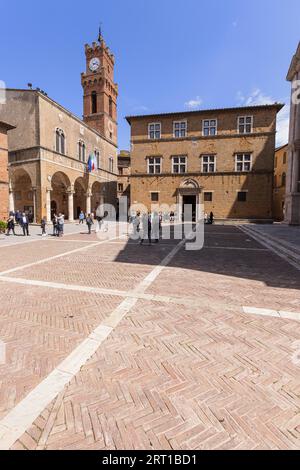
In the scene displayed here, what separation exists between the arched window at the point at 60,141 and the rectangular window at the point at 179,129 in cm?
1355

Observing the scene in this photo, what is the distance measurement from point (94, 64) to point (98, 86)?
387 cm

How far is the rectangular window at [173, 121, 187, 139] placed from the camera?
1184 inches

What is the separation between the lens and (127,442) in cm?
216

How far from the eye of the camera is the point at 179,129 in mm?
30281

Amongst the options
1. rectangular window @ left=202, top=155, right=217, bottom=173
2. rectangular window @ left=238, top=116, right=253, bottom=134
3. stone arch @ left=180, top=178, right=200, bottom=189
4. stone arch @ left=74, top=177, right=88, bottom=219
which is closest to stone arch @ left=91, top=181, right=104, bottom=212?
stone arch @ left=74, top=177, right=88, bottom=219

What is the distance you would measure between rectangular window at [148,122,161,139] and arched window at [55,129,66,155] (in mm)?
10578

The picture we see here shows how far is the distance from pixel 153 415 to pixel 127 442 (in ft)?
1.24

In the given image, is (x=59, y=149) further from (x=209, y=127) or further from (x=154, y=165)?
(x=209, y=127)

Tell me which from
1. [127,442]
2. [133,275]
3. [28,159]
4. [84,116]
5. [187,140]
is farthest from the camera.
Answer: [84,116]

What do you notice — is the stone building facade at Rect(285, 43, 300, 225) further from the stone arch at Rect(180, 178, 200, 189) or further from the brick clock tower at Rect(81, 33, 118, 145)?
the brick clock tower at Rect(81, 33, 118, 145)

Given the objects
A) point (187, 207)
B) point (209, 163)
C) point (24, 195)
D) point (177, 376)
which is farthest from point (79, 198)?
point (177, 376)
